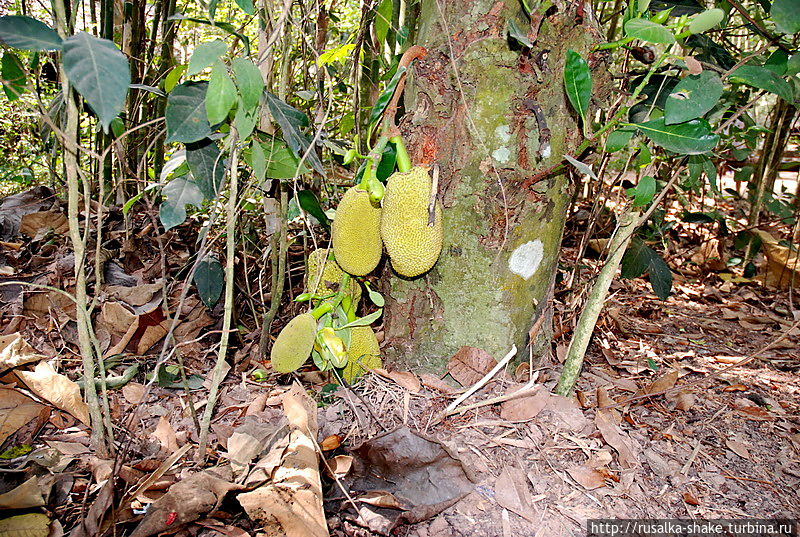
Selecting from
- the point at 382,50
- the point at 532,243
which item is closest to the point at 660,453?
the point at 532,243

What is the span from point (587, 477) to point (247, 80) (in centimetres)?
90

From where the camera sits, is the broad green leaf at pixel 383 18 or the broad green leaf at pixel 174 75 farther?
the broad green leaf at pixel 383 18

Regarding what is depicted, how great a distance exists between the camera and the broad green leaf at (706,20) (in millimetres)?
897

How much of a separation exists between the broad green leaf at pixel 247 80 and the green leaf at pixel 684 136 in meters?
0.68

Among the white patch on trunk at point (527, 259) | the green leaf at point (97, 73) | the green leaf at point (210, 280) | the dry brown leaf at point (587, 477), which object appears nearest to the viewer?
the green leaf at point (97, 73)

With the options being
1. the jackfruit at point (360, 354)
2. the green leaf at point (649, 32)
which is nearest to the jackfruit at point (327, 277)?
the jackfruit at point (360, 354)

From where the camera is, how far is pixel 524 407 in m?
1.16

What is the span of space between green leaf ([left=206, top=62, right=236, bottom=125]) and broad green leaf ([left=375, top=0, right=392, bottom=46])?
1.79 feet

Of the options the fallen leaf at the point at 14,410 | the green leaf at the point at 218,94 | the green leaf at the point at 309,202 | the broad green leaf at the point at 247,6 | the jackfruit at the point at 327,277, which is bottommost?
the fallen leaf at the point at 14,410

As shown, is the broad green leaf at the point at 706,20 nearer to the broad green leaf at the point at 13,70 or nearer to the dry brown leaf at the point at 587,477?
the dry brown leaf at the point at 587,477

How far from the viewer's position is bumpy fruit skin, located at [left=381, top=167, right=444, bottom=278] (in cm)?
109

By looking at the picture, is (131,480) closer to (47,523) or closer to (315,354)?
(47,523)

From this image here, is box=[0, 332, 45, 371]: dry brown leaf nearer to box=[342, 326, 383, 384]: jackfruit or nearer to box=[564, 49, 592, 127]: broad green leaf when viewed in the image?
box=[342, 326, 383, 384]: jackfruit

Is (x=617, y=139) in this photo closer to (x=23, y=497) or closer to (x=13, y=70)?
(x=13, y=70)
